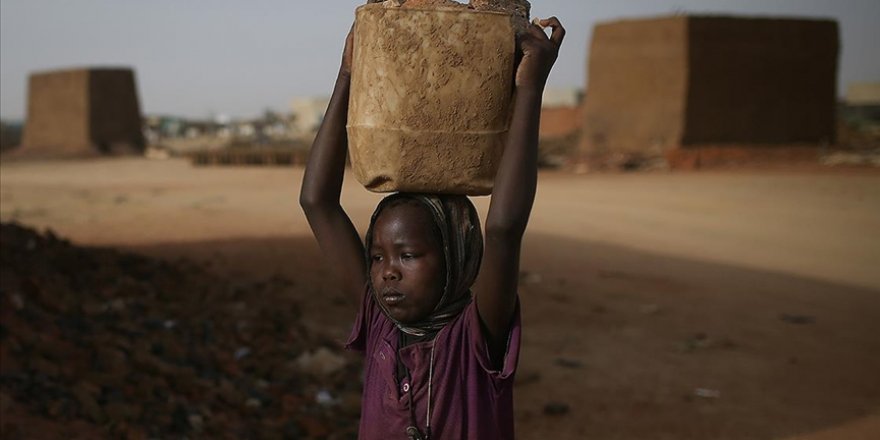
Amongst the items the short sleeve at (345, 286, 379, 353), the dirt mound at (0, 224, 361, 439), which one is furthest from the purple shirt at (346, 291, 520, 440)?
the dirt mound at (0, 224, 361, 439)

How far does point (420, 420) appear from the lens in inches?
69.7

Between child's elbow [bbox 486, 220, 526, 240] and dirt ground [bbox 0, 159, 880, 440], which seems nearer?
child's elbow [bbox 486, 220, 526, 240]

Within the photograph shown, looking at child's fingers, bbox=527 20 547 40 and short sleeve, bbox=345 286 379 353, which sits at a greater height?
child's fingers, bbox=527 20 547 40

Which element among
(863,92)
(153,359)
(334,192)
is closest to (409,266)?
(334,192)

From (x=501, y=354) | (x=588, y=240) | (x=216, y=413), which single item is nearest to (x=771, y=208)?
(x=588, y=240)

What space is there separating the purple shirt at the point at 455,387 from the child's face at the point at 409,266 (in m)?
0.08

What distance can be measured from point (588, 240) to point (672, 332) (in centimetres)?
348

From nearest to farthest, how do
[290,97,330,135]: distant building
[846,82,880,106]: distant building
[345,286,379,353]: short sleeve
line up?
[345,286,379,353]: short sleeve → [846,82,880,106]: distant building → [290,97,330,135]: distant building

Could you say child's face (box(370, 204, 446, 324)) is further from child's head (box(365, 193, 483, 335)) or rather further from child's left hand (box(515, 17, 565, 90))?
child's left hand (box(515, 17, 565, 90))

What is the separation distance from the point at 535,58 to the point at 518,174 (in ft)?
0.82

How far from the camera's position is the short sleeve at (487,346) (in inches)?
66.6

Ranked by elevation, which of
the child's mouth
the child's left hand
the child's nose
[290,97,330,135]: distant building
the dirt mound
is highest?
the child's left hand

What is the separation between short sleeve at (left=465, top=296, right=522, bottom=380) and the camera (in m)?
1.69

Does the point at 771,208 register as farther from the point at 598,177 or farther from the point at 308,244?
the point at 308,244
